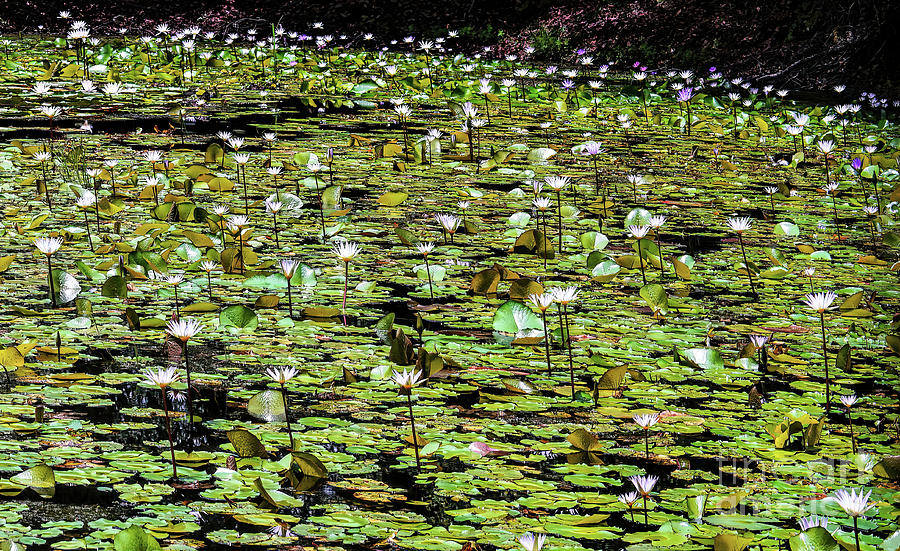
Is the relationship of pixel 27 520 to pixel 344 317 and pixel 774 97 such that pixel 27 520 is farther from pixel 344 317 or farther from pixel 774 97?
pixel 774 97

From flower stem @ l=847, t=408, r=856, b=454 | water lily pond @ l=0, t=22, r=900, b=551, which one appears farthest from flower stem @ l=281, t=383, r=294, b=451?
flower stem @ l=847, t=408, r=856, b=454

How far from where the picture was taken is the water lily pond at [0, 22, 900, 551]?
2.06 metres

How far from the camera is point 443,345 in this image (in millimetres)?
3014

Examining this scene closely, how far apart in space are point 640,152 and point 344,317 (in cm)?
349

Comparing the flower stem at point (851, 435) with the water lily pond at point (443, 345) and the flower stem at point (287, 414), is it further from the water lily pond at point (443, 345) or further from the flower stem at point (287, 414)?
the flower stem at point (287, 414)

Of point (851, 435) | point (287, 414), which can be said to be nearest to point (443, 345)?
point (287, 414)

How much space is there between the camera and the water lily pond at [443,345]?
6.76 feet

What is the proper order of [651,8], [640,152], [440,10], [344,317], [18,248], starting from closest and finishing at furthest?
[344,317] → [18,248] → [640,152] → [651,8] → [440,10]

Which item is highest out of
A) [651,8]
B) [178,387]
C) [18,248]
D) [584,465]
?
[651,8]

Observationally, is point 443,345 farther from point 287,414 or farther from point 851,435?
point 851,435

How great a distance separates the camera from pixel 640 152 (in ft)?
20.4

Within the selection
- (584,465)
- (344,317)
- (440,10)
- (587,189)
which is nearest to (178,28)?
(440,10)

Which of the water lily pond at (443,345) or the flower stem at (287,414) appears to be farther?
the flower stem at (287,414)

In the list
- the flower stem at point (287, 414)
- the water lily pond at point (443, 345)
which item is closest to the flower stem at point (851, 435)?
the water lily pond at point (443, 345)
